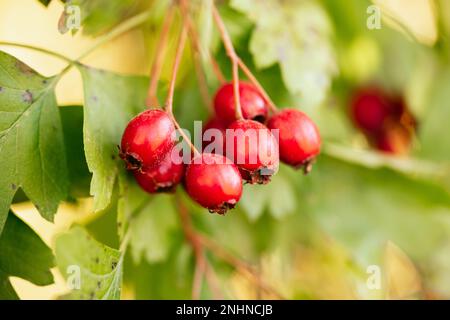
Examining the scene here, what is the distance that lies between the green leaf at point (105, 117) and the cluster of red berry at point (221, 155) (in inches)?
1.9

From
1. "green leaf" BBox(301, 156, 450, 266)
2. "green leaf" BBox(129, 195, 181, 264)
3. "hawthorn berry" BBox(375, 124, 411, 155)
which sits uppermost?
"hawthorn berry" BBox(375, 124, 411, 155)

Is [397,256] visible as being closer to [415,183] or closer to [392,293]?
[392,293]

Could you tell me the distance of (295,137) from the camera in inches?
35.5

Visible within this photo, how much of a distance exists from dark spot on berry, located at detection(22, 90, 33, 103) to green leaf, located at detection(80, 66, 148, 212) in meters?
0.08

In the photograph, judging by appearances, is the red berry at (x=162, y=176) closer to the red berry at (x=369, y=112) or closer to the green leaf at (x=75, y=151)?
the green leaf at (x=75, y=151)

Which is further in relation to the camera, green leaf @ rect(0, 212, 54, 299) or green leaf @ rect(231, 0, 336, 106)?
green leaf @ rect(231, 0, 336, 106)

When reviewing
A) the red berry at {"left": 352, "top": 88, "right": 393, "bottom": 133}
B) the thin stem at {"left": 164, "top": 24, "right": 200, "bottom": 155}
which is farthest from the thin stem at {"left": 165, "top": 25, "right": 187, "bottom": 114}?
the red berry at {"left": 352, "top": 88, "right": 393, "bottom": 133}

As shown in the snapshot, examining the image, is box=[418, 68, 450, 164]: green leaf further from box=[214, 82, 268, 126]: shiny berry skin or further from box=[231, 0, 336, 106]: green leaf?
box=[214, 82, 268, 126]: shiny berry skin

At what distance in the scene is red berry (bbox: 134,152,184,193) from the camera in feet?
2.95

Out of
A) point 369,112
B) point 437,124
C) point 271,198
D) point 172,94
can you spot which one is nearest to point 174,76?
point 172,94

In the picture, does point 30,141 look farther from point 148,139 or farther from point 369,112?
point 369,112

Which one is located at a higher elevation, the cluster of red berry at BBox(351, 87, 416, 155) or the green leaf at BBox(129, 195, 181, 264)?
the cluster of red berry at BBox(351, 87, 416, 155)

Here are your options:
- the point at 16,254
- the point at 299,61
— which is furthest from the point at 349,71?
the point at 16,254
